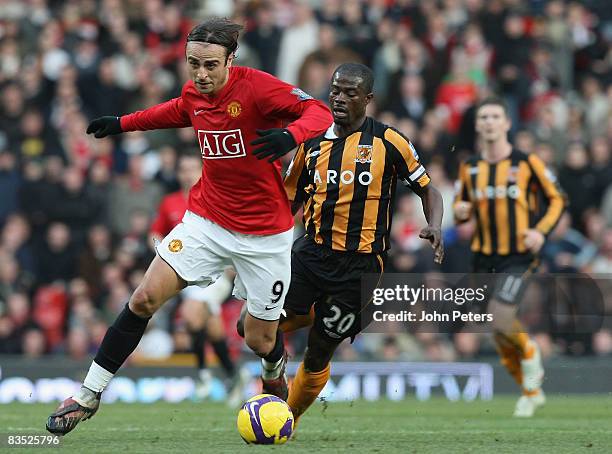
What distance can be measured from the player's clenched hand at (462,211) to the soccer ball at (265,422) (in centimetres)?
327

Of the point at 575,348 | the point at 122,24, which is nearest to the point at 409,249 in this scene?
the point at 575,348

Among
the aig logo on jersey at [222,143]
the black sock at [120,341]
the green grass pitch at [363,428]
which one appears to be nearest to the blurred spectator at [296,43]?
the green grass pitch at [363,428]

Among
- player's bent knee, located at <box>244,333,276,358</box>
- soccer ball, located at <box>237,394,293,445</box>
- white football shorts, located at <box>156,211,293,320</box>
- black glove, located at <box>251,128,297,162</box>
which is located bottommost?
soccer ball, located at <box>237,394,293,445</box>

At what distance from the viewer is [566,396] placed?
1297 cm

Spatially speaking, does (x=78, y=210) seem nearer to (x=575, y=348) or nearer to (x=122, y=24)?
(x=122, y=24)

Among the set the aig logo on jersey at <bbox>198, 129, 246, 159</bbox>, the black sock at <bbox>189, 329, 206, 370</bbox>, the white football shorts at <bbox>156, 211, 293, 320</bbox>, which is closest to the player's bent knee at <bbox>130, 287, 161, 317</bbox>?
the white football shorts at <bbox>156, 211, 293, 320</bbox>

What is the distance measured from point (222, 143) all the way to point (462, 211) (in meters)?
3.19

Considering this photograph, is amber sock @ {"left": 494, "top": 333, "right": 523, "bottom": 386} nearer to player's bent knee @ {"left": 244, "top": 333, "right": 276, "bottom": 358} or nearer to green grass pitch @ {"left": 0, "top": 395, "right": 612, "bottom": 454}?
green grass pitch @ {"left": 0, "top": 395, "right": 612, "bottom": 454}

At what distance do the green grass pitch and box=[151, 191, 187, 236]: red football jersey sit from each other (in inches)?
59.0

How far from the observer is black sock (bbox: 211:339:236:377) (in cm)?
1198

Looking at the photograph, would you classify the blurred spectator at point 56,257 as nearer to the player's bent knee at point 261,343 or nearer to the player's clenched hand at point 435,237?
the player's bent knee at point 261,343

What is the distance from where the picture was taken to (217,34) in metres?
7.30

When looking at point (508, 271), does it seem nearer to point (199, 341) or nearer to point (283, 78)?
point (199, 341)

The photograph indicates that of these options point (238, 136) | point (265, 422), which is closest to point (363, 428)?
point (265, 422)
